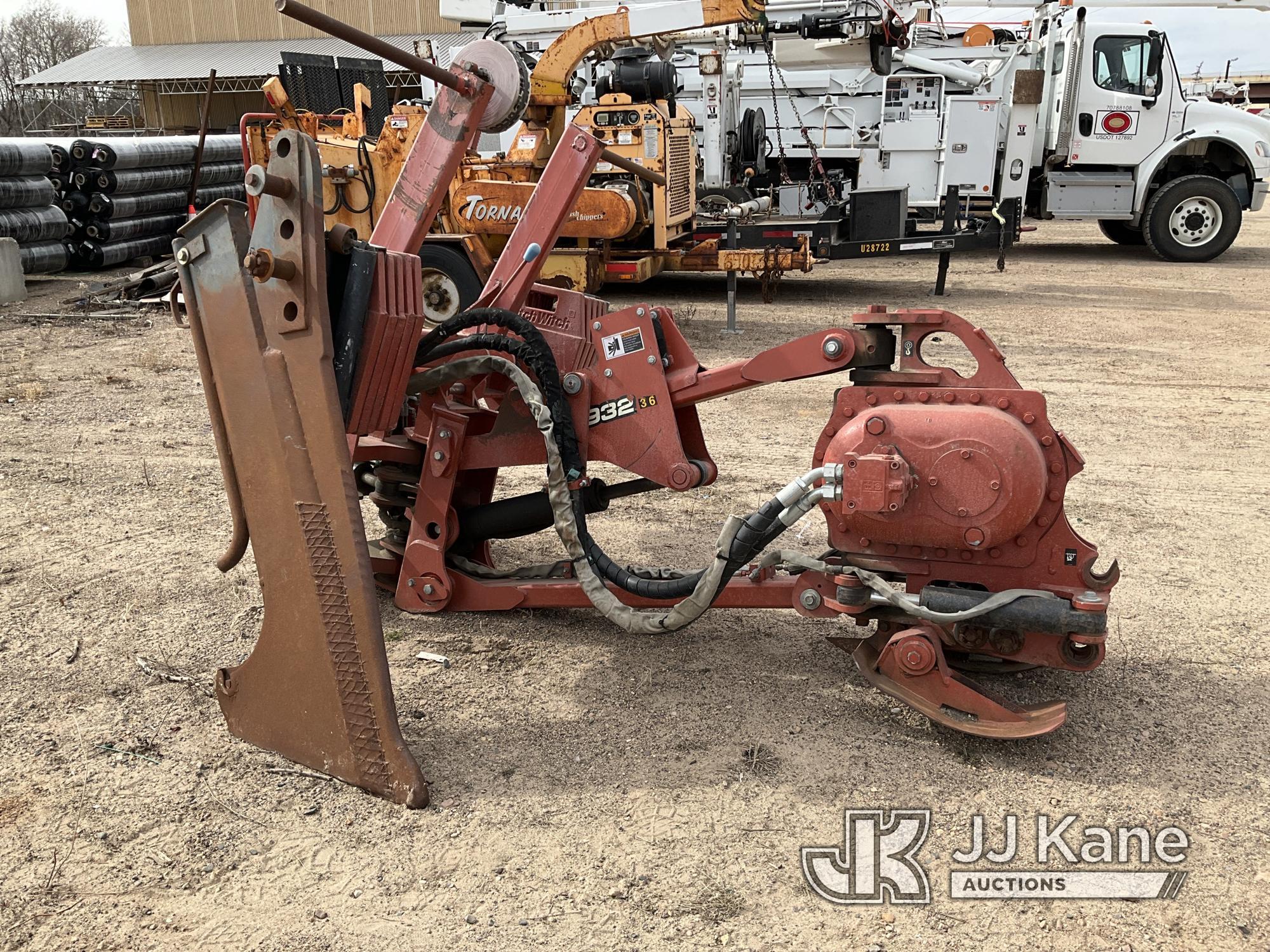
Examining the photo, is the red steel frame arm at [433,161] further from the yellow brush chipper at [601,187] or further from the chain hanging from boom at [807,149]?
the chain hanging from boom at [807,149]

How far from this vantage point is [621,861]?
2.69 m

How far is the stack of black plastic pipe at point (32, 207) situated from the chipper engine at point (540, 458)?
34.4 feet

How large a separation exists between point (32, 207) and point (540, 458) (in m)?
11.4

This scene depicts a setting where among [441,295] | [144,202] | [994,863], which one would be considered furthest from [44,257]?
[994,863]

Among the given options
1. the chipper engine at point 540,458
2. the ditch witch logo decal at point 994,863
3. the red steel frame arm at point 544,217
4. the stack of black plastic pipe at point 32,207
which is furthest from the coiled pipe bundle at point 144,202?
the ditch witch logo decal at point 994,863

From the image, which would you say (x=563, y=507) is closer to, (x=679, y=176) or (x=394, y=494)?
(x=394, y=494)

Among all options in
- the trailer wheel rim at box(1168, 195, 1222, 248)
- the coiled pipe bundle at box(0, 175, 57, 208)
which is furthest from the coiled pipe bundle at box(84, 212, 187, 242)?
the trailer wheel rim at box(1168, 195, 1222, 248)

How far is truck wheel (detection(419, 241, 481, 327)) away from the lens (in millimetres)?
9094

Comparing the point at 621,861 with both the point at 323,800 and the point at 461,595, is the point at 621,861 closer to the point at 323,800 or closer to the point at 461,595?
the point at 323,800

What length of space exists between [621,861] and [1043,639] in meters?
1.45

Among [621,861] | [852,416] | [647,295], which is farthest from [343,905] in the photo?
[647,295]

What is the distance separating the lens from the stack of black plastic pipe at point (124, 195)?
42.9 ft

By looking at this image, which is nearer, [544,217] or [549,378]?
[549,378]

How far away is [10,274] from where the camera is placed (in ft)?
37.0
